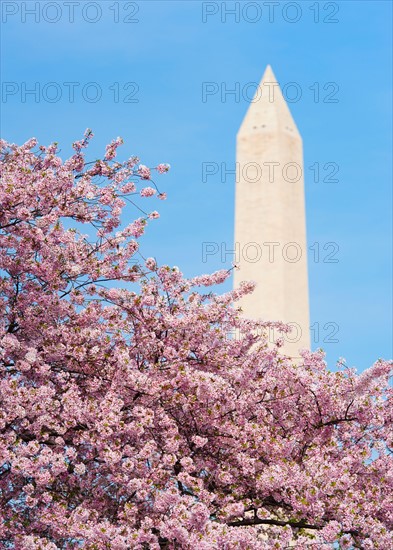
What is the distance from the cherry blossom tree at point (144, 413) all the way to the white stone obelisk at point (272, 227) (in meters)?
23.2

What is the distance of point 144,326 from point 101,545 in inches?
114

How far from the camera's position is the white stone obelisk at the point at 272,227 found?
36.1 m

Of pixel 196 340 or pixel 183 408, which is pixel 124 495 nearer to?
pixel 183 408

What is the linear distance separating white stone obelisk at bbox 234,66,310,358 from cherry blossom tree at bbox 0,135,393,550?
23157 millimetres

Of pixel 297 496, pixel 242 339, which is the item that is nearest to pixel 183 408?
pixel 297 496

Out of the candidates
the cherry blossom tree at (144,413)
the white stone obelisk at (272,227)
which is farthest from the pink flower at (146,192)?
the white stone obelisk at (272,227)

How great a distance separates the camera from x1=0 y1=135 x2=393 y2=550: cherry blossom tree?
10055 millimetres

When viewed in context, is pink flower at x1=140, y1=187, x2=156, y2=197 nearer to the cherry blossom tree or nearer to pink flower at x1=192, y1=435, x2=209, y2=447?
the cherry blossom tree

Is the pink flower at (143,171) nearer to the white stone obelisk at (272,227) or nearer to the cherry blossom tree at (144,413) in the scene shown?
the cherry blossom tree at (144,413)

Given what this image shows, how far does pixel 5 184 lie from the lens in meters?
11.0

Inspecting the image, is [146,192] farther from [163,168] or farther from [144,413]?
[144,413]

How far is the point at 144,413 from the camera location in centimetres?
1040

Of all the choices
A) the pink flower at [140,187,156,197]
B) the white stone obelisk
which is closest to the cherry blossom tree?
the pink flower at [140,187,156,197]

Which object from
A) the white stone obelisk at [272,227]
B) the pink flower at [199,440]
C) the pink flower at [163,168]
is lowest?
the pink flower at [199,440]
